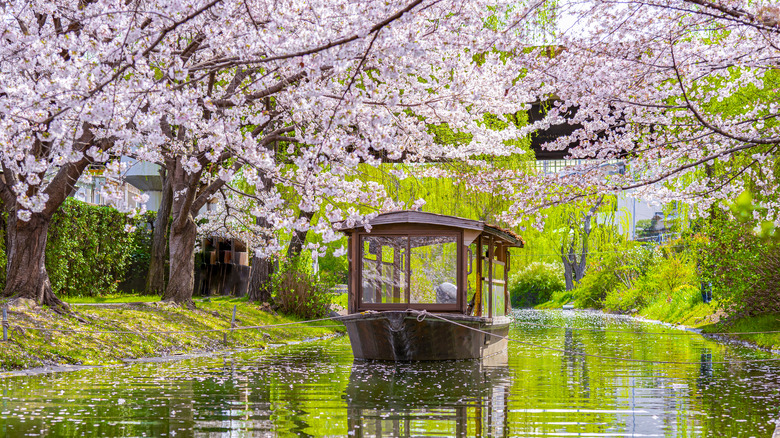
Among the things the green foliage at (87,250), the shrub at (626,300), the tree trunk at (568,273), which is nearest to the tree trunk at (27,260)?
the green foliage at (87,250)

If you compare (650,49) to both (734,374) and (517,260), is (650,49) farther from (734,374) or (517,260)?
(517,260)

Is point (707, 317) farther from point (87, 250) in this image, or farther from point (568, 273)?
point (568, 273)

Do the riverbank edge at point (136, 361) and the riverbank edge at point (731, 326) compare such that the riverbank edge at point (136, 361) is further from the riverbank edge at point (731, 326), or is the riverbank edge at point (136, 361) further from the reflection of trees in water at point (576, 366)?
the riverbank edge at point (731, 326)

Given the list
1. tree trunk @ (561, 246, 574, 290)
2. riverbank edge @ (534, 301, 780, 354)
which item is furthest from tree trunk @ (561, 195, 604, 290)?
riverbank edge @ (534, 301, 780, 354)

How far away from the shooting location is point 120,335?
14.8 meters

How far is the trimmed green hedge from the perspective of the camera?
20.1m

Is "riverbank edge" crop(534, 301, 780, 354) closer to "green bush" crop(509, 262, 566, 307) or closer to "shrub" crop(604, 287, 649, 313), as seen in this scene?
"shrub" crop(604, 287, 649, 313)

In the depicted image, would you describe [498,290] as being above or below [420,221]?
below

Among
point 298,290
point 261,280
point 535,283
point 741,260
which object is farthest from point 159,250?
point 535,283

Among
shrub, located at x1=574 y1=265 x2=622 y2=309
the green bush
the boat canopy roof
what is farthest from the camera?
the green bush

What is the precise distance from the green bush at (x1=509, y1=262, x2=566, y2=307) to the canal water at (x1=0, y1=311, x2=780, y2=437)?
117 feet

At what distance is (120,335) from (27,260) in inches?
78.3

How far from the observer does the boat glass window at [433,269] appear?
15141 millimetres

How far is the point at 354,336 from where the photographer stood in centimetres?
1520
